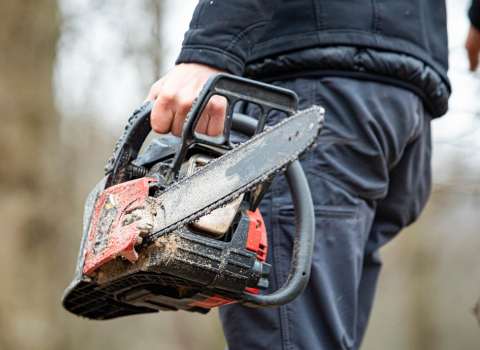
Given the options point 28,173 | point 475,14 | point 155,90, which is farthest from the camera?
point 28,173

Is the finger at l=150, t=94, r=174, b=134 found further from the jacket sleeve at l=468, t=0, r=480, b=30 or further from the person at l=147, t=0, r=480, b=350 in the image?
the jacket sleeve at l=468, t=0, r=480, b=30

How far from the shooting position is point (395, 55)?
46.6 inches

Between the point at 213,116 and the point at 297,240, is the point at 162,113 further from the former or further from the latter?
the point at 297,240

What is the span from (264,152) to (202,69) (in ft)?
1.08

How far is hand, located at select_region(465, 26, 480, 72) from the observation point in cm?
178

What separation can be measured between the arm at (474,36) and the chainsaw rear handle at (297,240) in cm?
123

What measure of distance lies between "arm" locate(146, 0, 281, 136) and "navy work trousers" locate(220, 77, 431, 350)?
209 millimetres

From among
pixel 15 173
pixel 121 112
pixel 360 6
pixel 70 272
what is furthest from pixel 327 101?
pixel 121 112

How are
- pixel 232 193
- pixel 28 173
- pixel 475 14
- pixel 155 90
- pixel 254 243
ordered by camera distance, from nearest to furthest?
1. pixel 232 193
2. pixel 254 243
3. pixel 155 90
4. pixel 475 14
5. pixel 28 173

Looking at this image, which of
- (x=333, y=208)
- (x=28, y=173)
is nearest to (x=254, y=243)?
(x=333, y=208)

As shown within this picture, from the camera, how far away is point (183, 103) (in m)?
0.97

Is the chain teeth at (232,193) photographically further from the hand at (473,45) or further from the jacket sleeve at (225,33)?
the hand at (473,45)

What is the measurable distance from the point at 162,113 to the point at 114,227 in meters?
0.28

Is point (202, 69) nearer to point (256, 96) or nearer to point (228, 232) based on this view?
point (256, 96)
